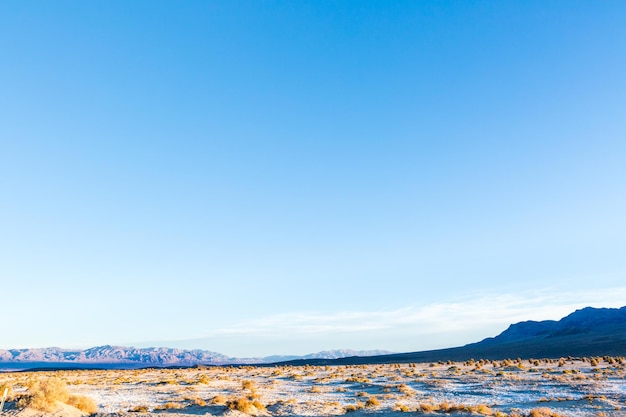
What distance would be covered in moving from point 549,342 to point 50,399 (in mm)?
100737

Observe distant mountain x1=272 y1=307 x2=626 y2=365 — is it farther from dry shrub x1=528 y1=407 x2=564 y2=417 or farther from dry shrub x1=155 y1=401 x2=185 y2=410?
dry shrub x1=155 y1=401 x2=185 y2=410

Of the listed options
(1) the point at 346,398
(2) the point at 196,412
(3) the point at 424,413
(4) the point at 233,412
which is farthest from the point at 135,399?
(3) the point at 424,413

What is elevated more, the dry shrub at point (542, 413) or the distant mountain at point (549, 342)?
the distant mountain at point (549, 342)

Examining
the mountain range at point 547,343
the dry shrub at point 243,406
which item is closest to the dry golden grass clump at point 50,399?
the dry shrub at point 243,406

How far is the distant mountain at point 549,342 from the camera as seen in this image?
7269cm

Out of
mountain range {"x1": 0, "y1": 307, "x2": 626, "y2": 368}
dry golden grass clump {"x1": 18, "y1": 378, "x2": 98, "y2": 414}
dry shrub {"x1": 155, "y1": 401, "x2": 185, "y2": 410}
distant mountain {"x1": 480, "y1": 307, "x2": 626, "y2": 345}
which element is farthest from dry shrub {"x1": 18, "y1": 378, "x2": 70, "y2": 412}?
distant mountain {"x1": 480, "y1": 307, "x2": 626, "y2": 345}

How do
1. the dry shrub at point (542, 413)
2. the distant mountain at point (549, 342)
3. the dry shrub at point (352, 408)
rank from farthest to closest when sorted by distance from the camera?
the distant mountain at point (549, 342) < the dry shrub at point (352, 408) < the dry shrub at point (542, 413)

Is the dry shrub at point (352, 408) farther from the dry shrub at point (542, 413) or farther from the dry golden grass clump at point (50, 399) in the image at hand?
the dry golden grass clump at point (50, 399)

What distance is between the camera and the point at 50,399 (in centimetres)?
1922

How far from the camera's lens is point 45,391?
64.2 ft

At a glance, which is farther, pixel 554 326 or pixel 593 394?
pixel 554 326

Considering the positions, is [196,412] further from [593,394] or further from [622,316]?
[622,316]

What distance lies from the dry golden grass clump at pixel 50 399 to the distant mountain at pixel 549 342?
65.2 meters

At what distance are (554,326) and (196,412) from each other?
7136 inches
